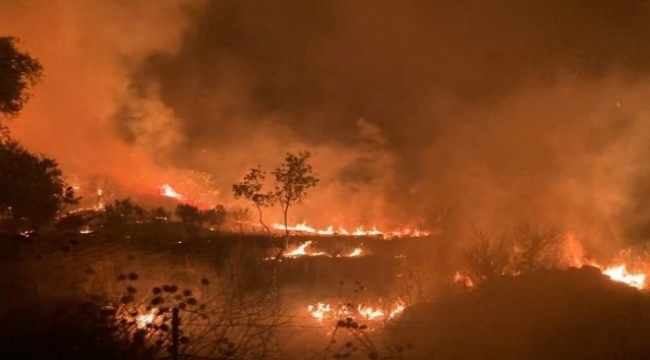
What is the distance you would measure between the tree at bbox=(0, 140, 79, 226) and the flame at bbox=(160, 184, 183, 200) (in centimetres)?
3285

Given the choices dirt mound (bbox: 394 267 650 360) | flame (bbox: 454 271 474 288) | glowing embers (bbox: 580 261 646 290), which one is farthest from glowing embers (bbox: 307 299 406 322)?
glowing embers (bbox: 580 261 646 290)

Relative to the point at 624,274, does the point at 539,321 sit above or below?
below

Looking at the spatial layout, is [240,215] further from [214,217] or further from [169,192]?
[169,192]

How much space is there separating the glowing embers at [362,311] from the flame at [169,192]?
34.5 meters

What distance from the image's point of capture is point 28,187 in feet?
39.5

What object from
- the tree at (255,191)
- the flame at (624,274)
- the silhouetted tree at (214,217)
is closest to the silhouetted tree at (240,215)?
the silhouetted tree at (214,217)

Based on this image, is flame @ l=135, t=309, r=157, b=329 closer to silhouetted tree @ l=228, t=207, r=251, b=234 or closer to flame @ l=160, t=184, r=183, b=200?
silhouetted tree @ l=228, t=207, r=251, b=234

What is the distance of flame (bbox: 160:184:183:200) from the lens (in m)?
46.3

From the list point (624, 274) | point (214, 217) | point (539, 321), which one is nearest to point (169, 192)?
point (214, 217)

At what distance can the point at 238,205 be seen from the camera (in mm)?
A: 40625

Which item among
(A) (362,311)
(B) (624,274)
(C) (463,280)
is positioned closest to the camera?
(A) (362,311)

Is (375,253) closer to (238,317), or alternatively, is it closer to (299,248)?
(299,248)

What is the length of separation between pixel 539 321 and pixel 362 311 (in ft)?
12.4

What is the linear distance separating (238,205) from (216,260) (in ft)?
89.8
